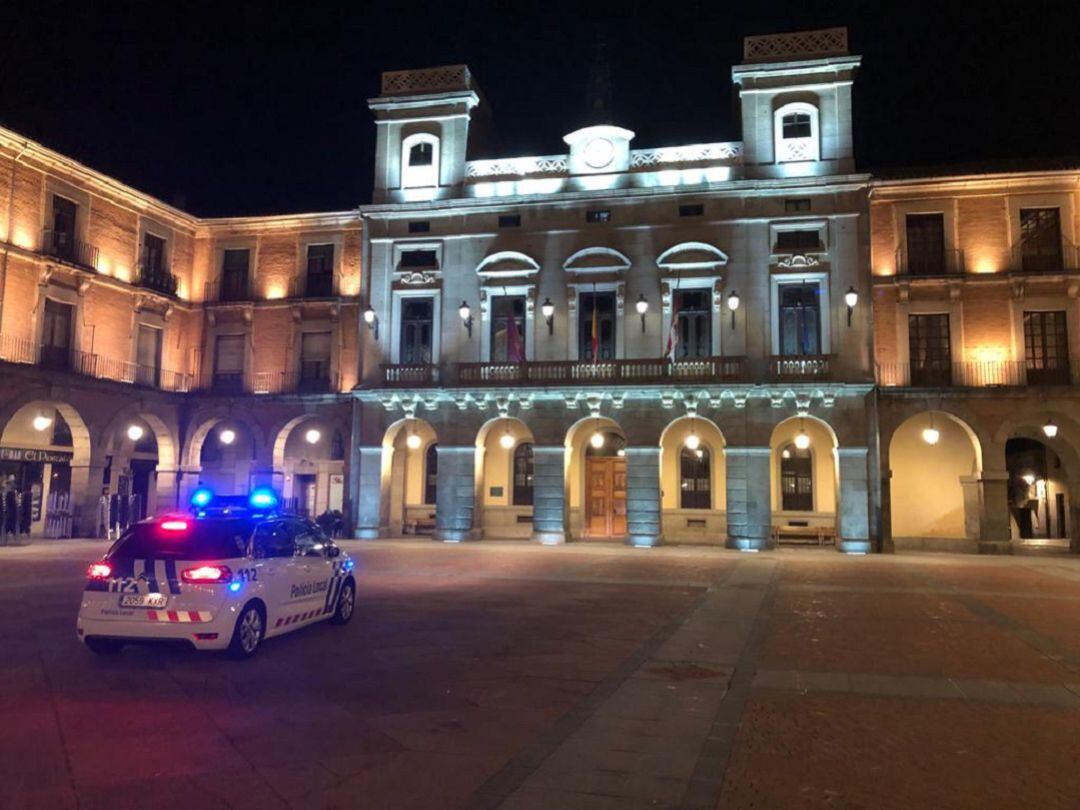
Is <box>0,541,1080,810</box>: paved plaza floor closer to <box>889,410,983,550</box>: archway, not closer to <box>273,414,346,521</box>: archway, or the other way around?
<box>889,410,983,550</box>: archway

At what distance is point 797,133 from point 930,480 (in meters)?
13.0

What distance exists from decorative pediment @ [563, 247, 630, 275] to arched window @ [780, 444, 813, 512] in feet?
29.1

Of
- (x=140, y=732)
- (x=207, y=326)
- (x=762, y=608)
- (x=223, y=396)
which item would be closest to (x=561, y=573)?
(x=762, y=608)

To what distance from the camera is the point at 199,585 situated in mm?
9008

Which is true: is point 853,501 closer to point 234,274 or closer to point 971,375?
point 971,375

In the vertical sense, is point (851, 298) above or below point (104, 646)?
above

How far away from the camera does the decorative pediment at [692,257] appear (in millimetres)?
29062

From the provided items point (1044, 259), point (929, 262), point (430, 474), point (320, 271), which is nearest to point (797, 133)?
point (929, 262)

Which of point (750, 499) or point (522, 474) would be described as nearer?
point (750, 499)

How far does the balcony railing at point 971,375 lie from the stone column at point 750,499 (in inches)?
199

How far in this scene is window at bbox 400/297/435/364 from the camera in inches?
1247

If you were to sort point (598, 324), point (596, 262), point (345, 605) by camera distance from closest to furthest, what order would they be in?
1. point (345, 605)
2. point (596, 262)
3. point (598, 324)

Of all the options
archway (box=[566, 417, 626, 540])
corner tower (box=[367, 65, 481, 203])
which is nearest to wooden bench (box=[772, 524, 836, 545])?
archway (box=[566, 417, 626, 540])

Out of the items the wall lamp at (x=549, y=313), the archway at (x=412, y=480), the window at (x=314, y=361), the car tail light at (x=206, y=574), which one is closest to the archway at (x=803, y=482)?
the wall lamp at (x=549, y=313)
